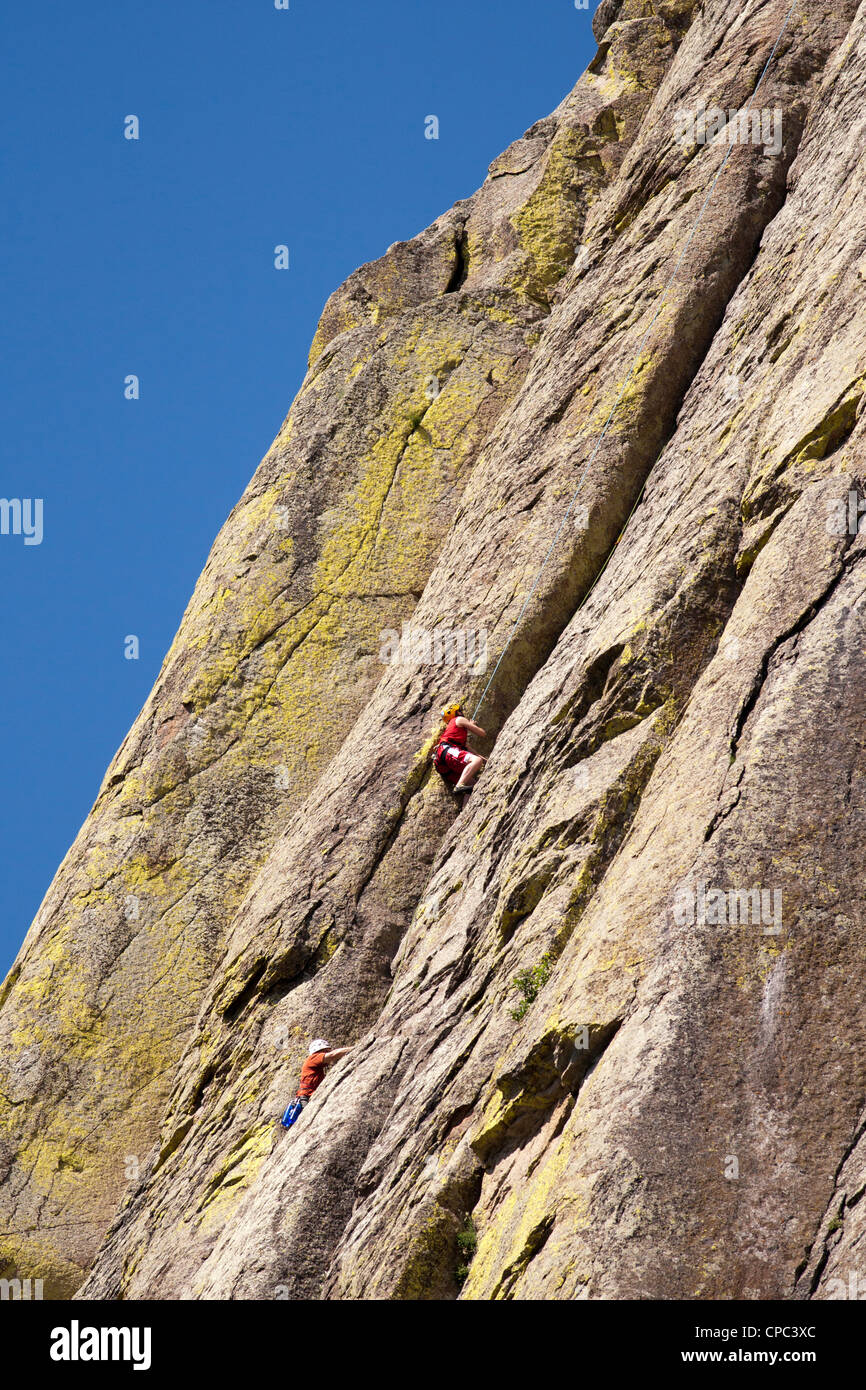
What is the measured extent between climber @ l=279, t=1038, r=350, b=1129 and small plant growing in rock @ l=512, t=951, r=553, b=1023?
4.29m

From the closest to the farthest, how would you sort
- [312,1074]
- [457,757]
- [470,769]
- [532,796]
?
[532,796], [312,1074], [470,769], [457,757]

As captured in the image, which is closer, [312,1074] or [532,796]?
[532,796]

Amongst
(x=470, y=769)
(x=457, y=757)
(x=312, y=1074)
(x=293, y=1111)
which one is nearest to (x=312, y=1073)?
(x=312, y=1074)

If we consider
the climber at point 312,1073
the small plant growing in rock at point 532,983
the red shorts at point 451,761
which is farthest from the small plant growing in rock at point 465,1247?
the red shorts at point 451,761

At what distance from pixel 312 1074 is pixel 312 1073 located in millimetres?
17

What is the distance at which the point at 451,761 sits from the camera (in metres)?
17.5

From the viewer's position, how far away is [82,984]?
21.9 meters

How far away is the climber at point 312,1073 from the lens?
1597cm

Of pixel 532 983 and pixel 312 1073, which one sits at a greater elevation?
pixel 532 983

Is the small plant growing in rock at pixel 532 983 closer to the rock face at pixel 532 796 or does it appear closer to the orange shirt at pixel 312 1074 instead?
the rock face at pixel 532 796

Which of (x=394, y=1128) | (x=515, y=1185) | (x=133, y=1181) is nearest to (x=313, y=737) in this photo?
(x=133, y=1181)

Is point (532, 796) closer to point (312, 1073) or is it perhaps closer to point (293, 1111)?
point (312, 1073)
